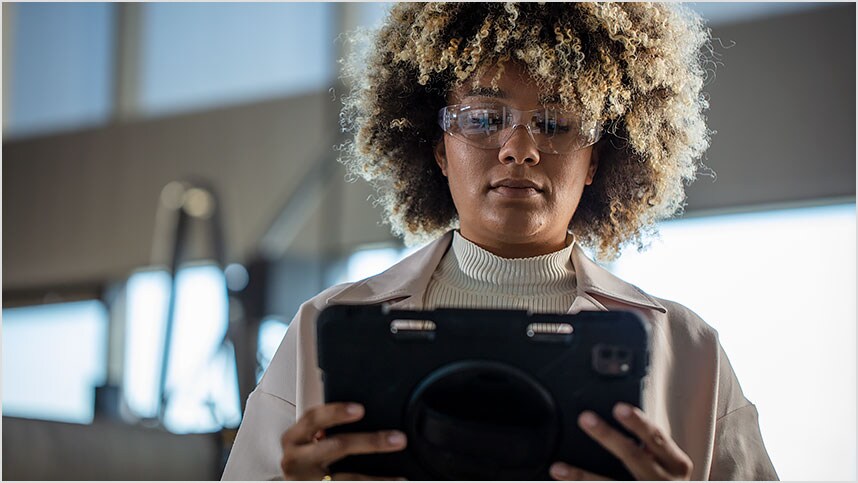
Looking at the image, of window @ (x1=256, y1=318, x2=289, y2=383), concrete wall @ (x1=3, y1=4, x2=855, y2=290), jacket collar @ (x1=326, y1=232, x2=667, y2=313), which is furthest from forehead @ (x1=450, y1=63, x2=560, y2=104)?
concrete wall @ (x1=3, y1=4, x2=855, y2=290)

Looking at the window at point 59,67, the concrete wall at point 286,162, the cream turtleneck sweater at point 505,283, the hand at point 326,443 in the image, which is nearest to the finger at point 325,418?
the hand at point 326,443

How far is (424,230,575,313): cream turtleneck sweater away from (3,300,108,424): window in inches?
189

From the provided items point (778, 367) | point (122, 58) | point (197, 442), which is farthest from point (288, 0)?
point (197, 442)

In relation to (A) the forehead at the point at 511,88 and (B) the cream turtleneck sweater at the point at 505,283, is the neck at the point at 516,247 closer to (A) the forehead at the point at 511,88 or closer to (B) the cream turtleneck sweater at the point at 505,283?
(B) the cream turtleneck sweater at the point at 505,283

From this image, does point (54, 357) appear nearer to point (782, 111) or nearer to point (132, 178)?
point (132, 178)

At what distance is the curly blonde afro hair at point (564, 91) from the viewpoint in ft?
4.65

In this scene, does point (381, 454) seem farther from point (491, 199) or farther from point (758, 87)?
point (758, 87)

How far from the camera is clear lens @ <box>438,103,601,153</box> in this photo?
1.32 meters

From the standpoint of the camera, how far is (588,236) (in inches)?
63.4

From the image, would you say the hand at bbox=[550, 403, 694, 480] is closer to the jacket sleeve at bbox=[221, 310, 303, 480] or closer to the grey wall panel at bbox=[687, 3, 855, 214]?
the jacket sleeve at bbox=[221, 310, 303, 480]

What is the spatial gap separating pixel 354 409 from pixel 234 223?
5148 millimetres

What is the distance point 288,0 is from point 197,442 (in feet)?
12.2

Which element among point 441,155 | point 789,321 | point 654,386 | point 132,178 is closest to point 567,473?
point 654,386

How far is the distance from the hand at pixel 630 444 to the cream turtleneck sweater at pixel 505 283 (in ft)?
1.30
